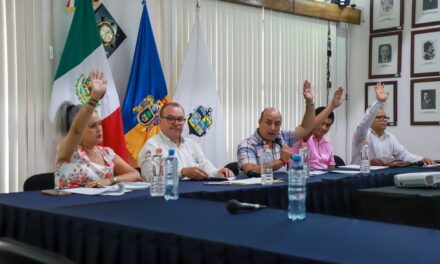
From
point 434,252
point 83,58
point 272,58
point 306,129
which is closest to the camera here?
point 434,252

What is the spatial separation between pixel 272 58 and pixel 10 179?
3.12m

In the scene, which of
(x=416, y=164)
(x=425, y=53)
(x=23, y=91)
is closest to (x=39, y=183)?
(x=23, y=91)

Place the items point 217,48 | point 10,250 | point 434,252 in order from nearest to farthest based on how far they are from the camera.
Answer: point 10,250, point 434,252, point 217,48

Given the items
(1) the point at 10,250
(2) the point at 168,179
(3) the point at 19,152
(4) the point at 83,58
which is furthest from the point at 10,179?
(1) the point at 10,250

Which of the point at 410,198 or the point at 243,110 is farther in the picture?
the point at 243,110

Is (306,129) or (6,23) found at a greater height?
(6,23)

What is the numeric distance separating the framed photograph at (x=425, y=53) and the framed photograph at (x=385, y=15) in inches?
10.6

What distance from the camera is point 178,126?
148 inches

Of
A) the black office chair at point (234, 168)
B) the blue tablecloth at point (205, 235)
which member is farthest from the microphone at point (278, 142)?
the blue tablecloth at point (205, 235)

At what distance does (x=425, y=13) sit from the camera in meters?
5.78

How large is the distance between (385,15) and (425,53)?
28.0 inches

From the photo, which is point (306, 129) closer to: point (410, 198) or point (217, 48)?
point (217, 48)

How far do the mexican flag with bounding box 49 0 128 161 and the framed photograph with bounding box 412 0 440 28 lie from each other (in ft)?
11.7

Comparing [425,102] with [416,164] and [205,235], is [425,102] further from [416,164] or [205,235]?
[205,235]
